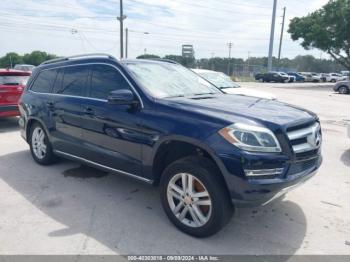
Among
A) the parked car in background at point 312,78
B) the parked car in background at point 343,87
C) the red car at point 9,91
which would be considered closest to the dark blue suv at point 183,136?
the red car at point 9,91

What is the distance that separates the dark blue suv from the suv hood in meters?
0.01

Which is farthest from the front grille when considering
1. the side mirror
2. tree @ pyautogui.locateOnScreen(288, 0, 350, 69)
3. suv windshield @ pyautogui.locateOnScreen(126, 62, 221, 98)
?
tree @ pyautogui.locateOnScreen(288, 0, 350, 69)

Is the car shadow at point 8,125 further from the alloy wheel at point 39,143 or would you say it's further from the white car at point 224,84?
the white car at point 224,84

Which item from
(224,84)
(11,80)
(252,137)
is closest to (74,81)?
(252,137)

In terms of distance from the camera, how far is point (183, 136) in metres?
3.34

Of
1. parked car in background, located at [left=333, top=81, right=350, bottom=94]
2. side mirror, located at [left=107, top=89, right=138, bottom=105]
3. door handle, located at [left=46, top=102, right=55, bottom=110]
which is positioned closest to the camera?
side mirror, located at [left=107, top=89, right=138, bottom=105]

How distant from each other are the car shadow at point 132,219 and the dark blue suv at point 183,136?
0.25 m

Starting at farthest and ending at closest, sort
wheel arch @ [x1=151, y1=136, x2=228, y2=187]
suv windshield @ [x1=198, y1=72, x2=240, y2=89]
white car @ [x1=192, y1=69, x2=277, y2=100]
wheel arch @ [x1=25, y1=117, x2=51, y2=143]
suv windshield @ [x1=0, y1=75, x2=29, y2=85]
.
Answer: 1. suv windshield @ [x1=198, y1=72, x2=240, y2=89]
2. white car @ [x1=192, y1=69, x2=277, y2=100]
3. suv windshield @ [x1=0, y1=75, x2=29, y2=85]
4. wheel arch @ [x1=25, y1=117, x2=51, y2=143]
5. wheel arch @ [x1=151, y1=136, x2=228, y2=187]

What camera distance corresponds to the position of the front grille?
Answer: 3.25 m

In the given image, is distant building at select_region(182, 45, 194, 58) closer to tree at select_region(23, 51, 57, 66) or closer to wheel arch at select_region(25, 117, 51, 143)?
tree at select_region(23, 51, 57, 66)

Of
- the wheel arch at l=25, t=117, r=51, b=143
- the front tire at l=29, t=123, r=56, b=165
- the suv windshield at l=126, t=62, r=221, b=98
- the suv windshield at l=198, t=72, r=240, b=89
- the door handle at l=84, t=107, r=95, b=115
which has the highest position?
the suv windshield at l=126, t=62, r=221, b=98

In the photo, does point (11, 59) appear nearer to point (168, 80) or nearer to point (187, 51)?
point (187, 51)

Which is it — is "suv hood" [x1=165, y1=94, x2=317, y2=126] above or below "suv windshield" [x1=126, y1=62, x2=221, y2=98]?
below

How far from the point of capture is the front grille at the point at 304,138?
325 cm
